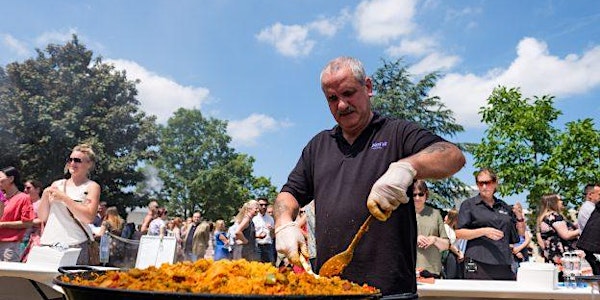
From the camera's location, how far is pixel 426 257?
17.8 ft

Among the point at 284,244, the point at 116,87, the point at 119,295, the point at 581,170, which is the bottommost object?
the point at 119,295

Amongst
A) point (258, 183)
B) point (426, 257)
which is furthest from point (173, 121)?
point (426, 257)

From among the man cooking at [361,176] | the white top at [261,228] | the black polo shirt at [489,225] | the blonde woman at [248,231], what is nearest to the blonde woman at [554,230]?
the black polo shirt at [489,225]

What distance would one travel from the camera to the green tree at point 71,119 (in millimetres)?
27562

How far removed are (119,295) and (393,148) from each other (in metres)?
1.38

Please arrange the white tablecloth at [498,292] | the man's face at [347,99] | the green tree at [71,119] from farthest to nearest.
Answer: the green tree at [71,119], the white tablecloth at [498,292], the man's face at [347,99]

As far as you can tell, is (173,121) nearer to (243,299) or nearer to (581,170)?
(581,170)

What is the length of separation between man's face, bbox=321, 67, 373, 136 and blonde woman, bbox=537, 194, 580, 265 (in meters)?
5.17

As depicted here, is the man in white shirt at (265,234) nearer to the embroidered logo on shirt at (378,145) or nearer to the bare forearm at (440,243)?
the bare forearm at (440,243)

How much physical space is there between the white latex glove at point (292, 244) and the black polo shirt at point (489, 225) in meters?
3.56

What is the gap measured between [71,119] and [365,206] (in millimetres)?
28652

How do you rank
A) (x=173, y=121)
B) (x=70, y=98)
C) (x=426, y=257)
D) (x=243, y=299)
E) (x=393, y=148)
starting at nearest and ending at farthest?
(x=243, y=299)
(x=393, y=148)
(x=426, y=257)
(x=70, y=98)
(x=173, y=121)

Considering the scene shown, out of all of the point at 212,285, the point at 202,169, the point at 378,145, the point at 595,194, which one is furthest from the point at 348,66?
the point at 202,169

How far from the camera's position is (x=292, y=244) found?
2.14 meters
